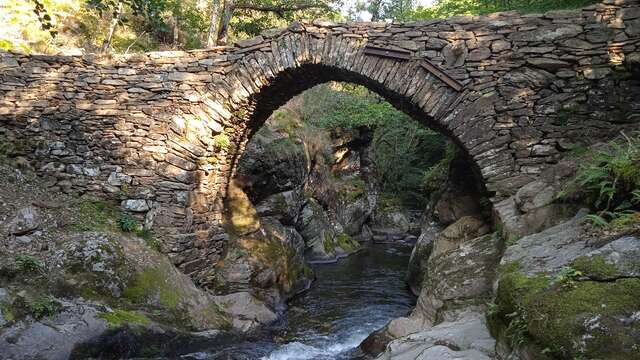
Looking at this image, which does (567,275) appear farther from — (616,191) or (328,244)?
(328,244)

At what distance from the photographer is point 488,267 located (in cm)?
549

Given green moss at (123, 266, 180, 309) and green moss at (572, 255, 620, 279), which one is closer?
green moss at (572, 255, 620, 279)

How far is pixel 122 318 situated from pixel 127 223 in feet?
6.99

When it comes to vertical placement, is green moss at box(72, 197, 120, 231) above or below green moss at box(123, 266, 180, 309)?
above

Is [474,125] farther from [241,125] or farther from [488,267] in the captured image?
[241,125]

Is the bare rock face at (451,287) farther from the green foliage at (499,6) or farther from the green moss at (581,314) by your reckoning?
the green foliage at (499,6)

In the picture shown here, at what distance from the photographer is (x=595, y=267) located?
2.75 m

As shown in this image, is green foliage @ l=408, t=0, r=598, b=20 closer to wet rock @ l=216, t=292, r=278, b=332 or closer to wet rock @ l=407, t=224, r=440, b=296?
wet rock @ l=407, t=224, r=440, b=296

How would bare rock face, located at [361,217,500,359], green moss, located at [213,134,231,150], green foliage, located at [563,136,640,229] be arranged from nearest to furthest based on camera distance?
green foliage, located at [563,136,640,229] < bare rock face, located at [361,217,500,359] < green moss, located at [213,134,231,150]

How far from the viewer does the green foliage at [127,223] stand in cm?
730

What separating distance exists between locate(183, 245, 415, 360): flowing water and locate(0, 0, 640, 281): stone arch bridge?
205 cm

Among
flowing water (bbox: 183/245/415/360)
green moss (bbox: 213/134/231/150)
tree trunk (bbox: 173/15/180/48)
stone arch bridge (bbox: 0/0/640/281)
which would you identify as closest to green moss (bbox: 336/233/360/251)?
flowing water (bbox: 183/245/415/360)

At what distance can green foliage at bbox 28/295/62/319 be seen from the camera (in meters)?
5.06

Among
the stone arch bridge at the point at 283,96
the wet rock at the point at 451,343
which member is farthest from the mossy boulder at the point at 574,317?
the stone arch bridge at the point at 283,96
